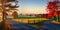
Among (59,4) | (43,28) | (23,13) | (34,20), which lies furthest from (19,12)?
(59,4)

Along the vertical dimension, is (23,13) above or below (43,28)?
above

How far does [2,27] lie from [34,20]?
392 millimetres

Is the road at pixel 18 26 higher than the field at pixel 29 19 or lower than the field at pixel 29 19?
lower

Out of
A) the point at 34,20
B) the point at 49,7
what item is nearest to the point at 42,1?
the point at 49,7

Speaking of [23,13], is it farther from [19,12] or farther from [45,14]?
[45,14]

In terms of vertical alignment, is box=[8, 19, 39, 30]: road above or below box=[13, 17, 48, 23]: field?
below

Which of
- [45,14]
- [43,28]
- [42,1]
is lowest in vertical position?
[43,28]

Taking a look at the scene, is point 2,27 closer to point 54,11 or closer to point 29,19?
point 29,19

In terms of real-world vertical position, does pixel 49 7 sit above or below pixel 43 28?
above

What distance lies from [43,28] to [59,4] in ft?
1.13

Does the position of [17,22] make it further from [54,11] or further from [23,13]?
[54,11]

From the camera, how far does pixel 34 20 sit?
2.02 meters

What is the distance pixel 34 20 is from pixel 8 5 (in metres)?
0.36

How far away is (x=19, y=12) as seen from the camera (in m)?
2.01
